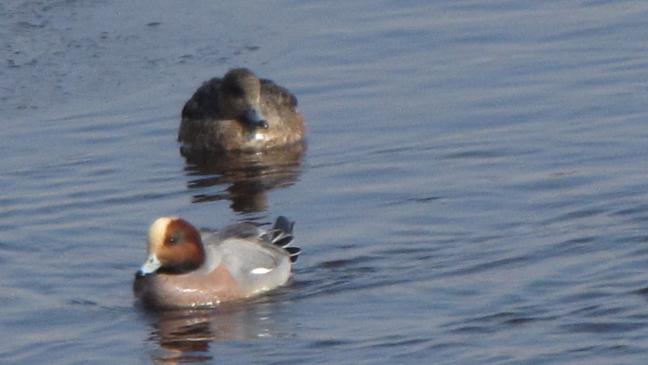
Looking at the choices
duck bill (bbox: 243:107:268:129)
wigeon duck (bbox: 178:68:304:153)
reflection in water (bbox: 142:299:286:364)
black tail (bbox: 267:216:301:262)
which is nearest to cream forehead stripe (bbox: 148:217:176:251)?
reflection in water (bbox: 142:299:286:364)

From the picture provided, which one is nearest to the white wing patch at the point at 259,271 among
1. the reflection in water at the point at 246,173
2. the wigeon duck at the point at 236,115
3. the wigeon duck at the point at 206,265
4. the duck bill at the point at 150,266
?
the wigeon duck at the point at 206,265

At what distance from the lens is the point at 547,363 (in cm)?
963

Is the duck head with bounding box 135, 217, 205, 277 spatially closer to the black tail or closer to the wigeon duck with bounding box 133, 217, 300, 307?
the wigeon duck with bounding box 133, 217, 300, 307

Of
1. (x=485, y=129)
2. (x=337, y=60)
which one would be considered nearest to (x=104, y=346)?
Answer: (x=485, y=129)

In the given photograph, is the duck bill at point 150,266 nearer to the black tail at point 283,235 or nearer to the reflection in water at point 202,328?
the reflection in water at point 202,328

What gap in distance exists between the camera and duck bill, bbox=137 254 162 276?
1098 centimetres

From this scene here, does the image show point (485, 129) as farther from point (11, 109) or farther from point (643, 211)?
point (11, 109)

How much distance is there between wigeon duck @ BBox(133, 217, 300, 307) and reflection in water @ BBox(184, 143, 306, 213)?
158cm

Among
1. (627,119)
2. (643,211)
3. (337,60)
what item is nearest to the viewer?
(643,211)

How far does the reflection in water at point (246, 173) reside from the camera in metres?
13.7

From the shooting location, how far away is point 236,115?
16016 millimetres

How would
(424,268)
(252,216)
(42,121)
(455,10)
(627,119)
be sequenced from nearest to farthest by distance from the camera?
(424,268)
(252,216)
(627,119)
(42,121)
(455,10)

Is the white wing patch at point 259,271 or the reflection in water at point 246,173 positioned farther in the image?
the reflection in water at point 246,173

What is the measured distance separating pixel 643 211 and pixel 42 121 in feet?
17.7
